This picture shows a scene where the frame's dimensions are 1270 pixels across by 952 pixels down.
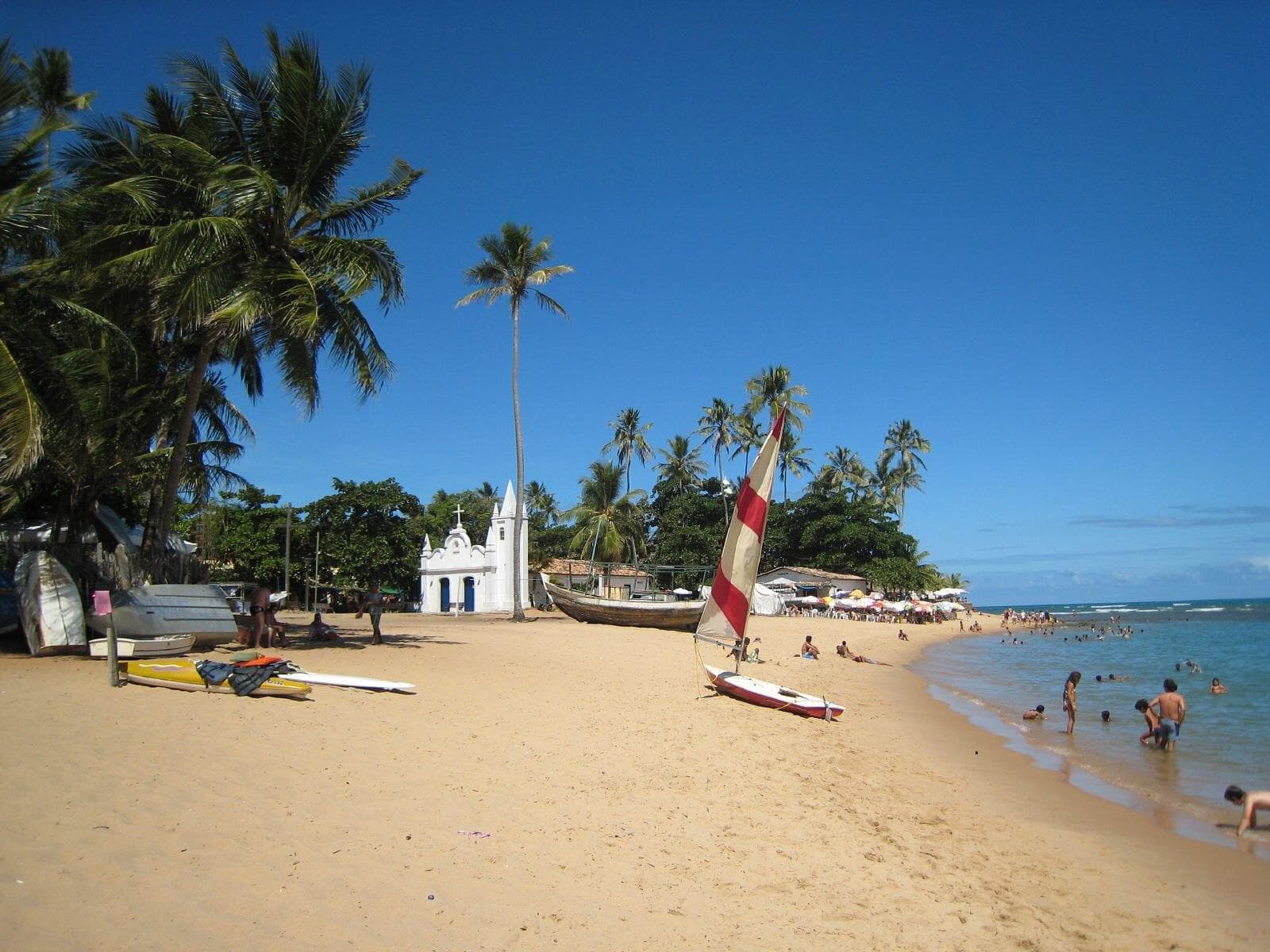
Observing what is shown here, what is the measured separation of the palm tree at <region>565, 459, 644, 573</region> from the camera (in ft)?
128

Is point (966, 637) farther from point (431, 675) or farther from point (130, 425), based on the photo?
point (130, 425)

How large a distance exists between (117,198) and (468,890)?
13917 millimetres

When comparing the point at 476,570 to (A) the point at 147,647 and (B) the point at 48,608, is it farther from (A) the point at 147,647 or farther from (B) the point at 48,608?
(A) the point at 147,647

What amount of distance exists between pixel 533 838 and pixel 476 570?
91.0 ft

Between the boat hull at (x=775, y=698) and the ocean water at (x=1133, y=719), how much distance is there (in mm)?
3044

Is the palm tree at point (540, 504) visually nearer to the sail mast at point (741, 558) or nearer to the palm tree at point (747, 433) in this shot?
the palm tree at point (747, 433)

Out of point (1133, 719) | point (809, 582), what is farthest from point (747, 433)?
point (1133, 719)

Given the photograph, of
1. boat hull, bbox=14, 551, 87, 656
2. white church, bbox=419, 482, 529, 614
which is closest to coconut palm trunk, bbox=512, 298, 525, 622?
white church, bbox=419, 482, 529, 614

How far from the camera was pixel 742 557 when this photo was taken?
40.9ft

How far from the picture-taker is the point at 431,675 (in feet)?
39.5

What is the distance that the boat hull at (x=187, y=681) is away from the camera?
8992 mm

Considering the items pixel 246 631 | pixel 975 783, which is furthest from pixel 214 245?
pixel 975 783

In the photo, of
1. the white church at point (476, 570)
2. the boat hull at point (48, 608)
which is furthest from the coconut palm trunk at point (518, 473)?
the boat hull at point (48, 608)

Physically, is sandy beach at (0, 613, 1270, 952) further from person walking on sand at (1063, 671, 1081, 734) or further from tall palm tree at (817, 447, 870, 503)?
tall palm tree at (817, 447, 870, 503)
